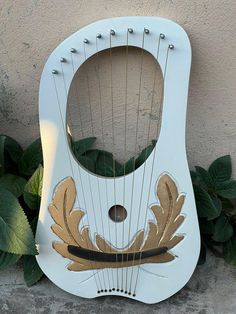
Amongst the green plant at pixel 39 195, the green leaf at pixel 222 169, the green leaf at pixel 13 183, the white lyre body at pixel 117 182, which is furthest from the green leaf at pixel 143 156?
the green leaf at pixel 13 183

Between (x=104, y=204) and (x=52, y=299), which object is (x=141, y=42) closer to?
(x=104, y=204)

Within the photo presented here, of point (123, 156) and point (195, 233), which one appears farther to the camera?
point (123, 156)

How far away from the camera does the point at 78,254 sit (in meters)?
1.42

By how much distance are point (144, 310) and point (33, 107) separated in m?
0.76

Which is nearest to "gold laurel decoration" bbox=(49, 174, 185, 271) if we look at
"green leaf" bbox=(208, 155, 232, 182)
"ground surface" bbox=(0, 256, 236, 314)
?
"ground surface" bbox=(0, 256, 236, 314)

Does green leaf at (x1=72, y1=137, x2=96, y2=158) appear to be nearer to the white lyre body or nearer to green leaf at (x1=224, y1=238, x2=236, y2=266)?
the white lyre body

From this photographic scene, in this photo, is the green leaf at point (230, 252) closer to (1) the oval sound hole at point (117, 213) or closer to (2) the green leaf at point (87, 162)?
(1) the oval sound hole at point (117, 213)

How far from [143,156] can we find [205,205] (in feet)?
0.81

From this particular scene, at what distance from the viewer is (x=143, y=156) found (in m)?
1.49

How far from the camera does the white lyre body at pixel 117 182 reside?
132cm

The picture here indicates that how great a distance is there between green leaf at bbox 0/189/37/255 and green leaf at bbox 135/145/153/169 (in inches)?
15.4

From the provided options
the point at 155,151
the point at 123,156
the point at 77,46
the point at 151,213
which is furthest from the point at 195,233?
the point at 77,46

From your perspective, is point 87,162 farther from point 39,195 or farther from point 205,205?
point 205,205

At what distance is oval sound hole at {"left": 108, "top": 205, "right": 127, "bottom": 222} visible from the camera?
1423 millimetres
